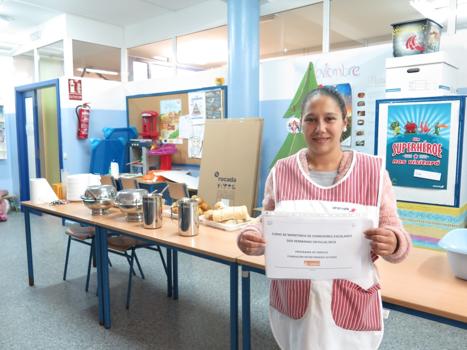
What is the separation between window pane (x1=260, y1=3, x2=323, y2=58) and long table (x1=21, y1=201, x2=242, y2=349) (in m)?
3.07

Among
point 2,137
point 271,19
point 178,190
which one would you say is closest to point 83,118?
point 2,137

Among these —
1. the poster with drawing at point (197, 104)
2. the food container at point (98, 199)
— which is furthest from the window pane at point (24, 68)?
the food container at point (98, 199)

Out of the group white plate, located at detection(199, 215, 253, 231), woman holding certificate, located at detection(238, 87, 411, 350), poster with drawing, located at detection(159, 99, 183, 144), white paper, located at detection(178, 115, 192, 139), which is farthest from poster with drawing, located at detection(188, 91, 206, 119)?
woman holding certificate, located at detection(238, 87, 411, 350)

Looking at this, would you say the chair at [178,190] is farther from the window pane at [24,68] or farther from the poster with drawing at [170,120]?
the window pane at [24,68]

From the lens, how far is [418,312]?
1.42 meters

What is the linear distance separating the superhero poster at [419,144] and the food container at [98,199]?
227cm

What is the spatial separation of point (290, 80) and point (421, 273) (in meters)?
3.07

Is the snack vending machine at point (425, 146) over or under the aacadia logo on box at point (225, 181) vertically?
over

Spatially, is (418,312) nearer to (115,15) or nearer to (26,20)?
(115,15)

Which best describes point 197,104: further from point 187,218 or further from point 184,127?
point 187,218

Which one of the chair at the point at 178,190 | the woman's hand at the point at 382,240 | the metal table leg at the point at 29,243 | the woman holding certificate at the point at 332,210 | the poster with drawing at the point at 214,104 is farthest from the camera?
the poster with drawing at the point at 214,104

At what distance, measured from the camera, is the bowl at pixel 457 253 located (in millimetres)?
1555

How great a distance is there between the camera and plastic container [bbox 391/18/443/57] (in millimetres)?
2992

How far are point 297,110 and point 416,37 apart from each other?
1531mm
